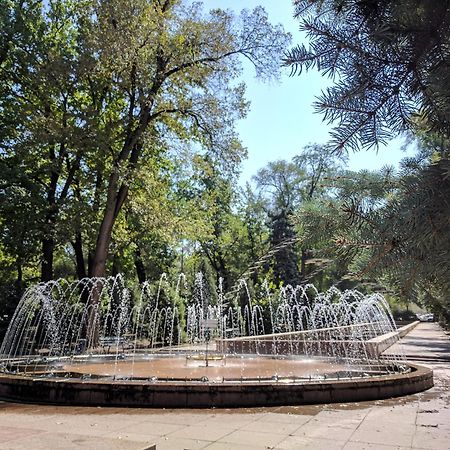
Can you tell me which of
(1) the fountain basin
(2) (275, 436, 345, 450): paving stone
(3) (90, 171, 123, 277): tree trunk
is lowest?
(2) (275, 436, 345, 450): paving stone

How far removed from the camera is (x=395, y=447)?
5145 mm

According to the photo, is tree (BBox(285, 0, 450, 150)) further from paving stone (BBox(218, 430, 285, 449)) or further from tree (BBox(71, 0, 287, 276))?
tree (BBox(71, 0, 287, 276))

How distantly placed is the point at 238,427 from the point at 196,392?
1.46m

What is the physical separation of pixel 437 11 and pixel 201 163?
20339 mm

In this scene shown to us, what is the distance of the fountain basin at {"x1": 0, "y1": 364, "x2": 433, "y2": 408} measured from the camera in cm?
746

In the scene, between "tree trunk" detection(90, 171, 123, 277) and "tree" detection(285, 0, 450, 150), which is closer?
"tree" detection(285, 0, 450, 150)

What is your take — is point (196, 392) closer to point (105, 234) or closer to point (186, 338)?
point (105, 234)

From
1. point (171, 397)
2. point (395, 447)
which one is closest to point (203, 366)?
point (171, 397)

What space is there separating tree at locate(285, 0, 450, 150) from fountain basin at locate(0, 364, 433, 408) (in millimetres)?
6350

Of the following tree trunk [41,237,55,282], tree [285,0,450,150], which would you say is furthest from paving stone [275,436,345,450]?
tree trunk [41,237,55,282]

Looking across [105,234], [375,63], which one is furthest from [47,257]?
[375,63]

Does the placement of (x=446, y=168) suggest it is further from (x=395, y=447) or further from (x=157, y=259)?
(x=157, y=259)

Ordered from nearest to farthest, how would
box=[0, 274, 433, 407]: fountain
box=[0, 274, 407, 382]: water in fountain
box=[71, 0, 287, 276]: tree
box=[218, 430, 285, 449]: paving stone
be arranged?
box=[218, 430, 285, 449]: paving stone < box=[0, 274, 433, 407]: fountain < box=[0, 274, 407, 382]: water in fountain < box=[71, 0, 287, 276]: tree

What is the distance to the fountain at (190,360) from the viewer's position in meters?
7.61
